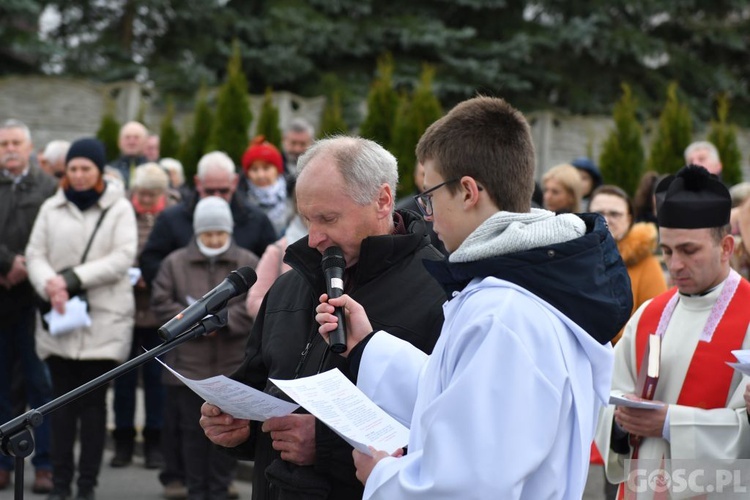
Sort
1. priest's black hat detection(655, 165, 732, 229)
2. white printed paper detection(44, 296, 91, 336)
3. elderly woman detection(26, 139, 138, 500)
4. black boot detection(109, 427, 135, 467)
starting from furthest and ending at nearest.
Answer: black boot detection(109, 427, 135, 467) < elderly woman detection(26, 139, 138, 500) < white printed paper detection(44, 296, 91, 336) < priest's black hat detection(655, 165, 732, 229)

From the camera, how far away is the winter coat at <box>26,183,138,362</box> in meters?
7.36

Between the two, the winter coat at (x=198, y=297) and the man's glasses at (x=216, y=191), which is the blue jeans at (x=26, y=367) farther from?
the man's glasses at (x=216, y=191)

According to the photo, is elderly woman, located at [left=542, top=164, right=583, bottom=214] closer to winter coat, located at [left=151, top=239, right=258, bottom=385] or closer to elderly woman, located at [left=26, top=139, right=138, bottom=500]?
winter coat, located at [left=151, top=239, right=258, bottom=385]

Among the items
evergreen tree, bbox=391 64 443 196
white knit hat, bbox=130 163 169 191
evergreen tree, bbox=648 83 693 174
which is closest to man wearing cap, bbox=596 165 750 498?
white knit hat, bbox=130 163 169 191

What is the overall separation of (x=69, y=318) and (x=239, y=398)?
13.9 feet

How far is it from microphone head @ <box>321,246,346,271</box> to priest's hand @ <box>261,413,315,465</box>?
488 millimetres

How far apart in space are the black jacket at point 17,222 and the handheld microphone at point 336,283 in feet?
16.1

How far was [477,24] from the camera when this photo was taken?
22.9 m

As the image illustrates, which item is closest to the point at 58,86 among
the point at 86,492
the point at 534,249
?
the point at 86,492

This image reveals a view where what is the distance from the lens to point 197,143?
48.0 ft

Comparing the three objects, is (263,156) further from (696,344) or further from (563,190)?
(696,344)

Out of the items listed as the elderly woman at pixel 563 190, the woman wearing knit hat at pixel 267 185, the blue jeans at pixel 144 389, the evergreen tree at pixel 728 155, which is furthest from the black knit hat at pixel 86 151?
the evergreen tree at pixel 728 155

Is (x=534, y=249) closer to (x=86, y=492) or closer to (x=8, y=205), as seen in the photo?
(x=86, y=492)

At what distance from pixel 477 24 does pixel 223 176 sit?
15527 millimetres
